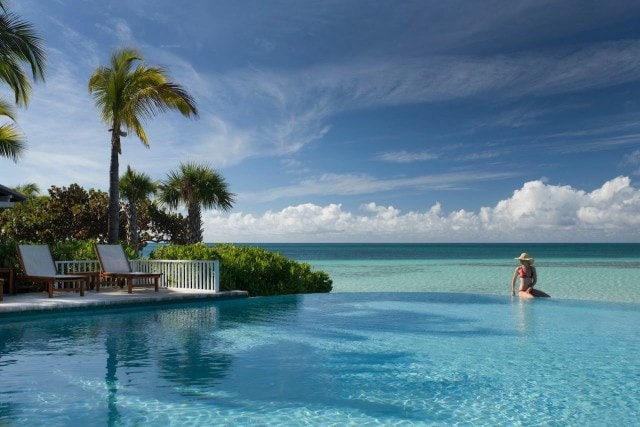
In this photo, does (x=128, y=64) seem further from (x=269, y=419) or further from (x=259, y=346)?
(x=269, y=419)

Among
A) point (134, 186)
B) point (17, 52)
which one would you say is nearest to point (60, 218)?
point (134, 186)

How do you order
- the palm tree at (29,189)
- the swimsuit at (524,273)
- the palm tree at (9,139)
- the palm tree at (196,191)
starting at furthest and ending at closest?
the palm tree at (29,189) → the palm tree at (196,191) → the palm tree at (9,139) → the swimsuit at (524,273)

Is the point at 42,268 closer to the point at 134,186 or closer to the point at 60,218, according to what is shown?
the point at 134,186

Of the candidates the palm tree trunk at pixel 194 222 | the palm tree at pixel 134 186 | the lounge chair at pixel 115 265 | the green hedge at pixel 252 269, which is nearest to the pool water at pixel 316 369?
the lounge chair at pixel 115 265

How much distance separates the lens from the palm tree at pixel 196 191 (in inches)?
906

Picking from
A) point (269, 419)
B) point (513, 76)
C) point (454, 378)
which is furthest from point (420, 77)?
point (269, 419)

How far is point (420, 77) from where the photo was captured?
89.9ft

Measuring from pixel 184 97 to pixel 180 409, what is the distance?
1367cm

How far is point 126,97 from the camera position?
17.1 metres

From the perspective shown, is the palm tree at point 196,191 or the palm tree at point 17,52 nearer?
the palm tree at point 17,52

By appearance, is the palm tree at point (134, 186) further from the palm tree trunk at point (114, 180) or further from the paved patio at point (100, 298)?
the paved patio at point (100, 298)

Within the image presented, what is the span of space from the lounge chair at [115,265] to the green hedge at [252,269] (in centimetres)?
176

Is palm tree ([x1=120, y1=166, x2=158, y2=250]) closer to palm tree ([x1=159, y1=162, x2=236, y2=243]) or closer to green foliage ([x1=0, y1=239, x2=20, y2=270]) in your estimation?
palm tree ([x1=159, y1=162, x2=236, y2=243])

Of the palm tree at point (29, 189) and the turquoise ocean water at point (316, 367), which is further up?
the palm tree at point (29, 189)
